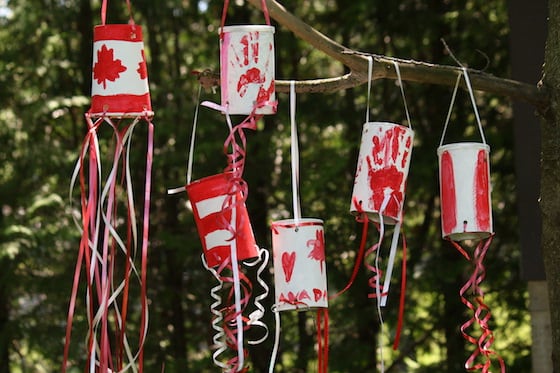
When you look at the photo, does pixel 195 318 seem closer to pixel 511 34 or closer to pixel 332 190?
pixel 332 190

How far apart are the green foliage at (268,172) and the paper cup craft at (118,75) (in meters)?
3.09

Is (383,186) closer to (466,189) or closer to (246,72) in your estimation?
(466,189)

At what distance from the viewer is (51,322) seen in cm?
588

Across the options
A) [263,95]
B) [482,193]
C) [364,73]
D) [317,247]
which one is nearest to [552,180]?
[482,193]

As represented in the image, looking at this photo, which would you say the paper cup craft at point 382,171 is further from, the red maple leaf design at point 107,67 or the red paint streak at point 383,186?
the red maple leaf design at point 107,67

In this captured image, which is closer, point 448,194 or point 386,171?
point 386,171

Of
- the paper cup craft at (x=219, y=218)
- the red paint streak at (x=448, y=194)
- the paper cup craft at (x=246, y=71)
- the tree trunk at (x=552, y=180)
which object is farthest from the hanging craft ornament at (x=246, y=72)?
the tree trunk at (x=552, y=180)

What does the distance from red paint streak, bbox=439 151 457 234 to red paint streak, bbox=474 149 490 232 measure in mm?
52

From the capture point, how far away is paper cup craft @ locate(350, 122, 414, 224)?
83.8 inches

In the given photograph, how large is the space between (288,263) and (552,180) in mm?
823

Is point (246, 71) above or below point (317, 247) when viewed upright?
above

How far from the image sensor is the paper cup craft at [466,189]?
221 cm

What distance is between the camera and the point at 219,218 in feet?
6.97

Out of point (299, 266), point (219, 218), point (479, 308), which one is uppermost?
point (219, 218)
